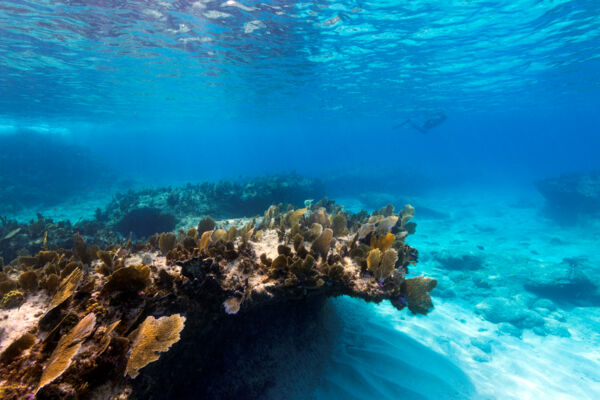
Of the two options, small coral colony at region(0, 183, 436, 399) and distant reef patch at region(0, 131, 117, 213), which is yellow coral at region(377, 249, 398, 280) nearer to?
small coral colony at region(0, 183, 436, 399)

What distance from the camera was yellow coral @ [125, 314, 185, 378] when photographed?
1.81 m

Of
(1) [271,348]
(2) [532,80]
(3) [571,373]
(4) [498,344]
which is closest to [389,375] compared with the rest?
(1) [271,348]

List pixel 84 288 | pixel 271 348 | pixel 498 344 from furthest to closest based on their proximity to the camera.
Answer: pixel 498 344, pixel 271 348, pixel 84 288

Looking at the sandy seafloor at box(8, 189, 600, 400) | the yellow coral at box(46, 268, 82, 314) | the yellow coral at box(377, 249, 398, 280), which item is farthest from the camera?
the sandy seafloor at box(8, 189, 600, 400)

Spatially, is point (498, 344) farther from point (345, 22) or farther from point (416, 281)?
point (345, 22)

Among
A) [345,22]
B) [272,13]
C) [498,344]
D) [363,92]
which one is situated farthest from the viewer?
[363,92]

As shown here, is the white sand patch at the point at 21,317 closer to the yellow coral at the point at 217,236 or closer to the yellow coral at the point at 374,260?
the yellow coral at the point at 217,236

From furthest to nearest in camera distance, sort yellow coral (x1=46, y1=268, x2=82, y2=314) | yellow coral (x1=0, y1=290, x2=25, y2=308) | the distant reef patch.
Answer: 1. the distant reef patch
2. yellow coral (x1=0, y1=290, x2=25, y2=308)
3. yellow coral (x1=46, y1=268, x2=82, y2=314)

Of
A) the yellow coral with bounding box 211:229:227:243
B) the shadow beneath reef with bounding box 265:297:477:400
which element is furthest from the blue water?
the yellow coral with bounding box 211:229:227:243

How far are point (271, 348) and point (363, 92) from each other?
1096 inches

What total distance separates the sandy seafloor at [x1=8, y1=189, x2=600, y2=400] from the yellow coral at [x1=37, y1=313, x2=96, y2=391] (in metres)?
2.82

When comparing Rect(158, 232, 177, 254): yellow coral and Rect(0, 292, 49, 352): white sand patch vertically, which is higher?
Rect(158, 232, 177, 254): yellow coral

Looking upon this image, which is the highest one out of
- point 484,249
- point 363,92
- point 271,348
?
point 363,92

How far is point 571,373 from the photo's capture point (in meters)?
6.23
